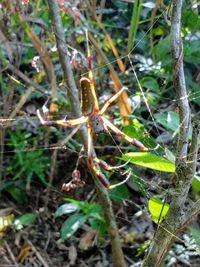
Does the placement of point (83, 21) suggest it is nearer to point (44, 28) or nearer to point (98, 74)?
point (44, 28)

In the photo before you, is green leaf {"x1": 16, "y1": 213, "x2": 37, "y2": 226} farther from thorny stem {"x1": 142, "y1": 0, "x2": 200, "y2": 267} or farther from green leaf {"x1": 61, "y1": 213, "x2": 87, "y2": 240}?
thorny stem {"x1": 142, "y1": 0, "x2": 200, "y2": 267}

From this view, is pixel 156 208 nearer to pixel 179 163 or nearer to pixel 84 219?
pixel 179 163

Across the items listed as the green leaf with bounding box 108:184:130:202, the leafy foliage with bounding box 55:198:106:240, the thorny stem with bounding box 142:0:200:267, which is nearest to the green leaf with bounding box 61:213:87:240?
the leafy foliage with bounding box 55:198:106:240

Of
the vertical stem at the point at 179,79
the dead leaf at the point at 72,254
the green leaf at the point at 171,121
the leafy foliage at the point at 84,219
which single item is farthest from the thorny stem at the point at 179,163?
the dead leaf at the point at 72,254

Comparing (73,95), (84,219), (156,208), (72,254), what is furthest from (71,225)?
(156,208)

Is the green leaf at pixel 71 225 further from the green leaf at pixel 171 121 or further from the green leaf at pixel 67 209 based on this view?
the green leaf at pixel 171 121

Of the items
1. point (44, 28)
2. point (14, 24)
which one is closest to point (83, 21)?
point (44, 28)
